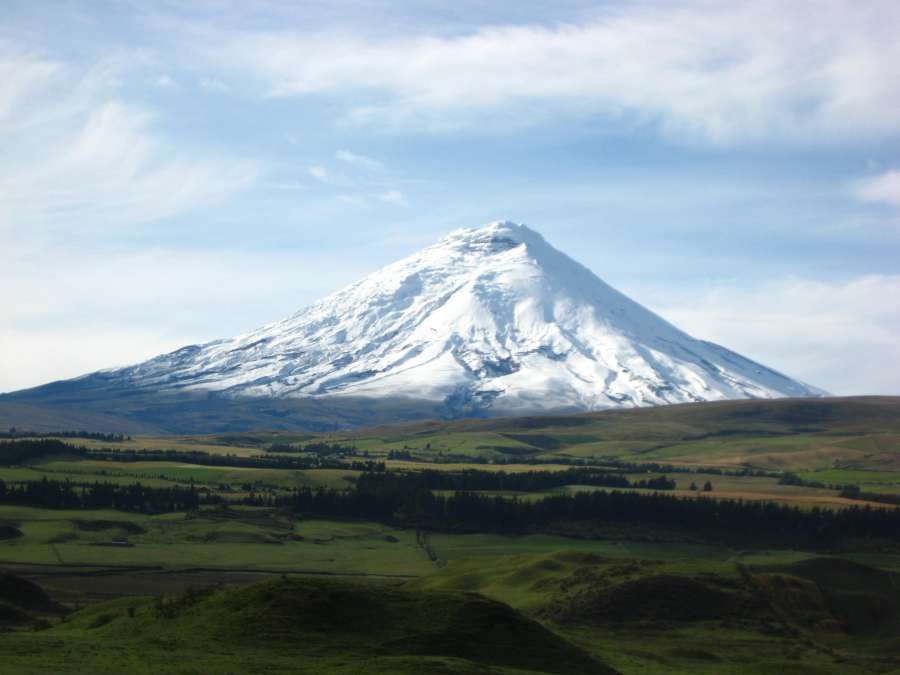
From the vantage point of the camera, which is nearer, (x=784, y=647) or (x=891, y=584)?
(x=784, y=647)

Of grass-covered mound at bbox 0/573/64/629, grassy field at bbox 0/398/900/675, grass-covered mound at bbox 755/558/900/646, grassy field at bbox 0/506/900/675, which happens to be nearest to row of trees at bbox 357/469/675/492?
grassy field at bbox 0/398/900/675

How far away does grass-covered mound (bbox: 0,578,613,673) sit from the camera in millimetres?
49688

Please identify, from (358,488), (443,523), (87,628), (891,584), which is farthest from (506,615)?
(358,488)

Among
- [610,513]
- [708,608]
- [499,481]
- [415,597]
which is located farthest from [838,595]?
[499,481]

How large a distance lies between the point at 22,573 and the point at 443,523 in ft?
165

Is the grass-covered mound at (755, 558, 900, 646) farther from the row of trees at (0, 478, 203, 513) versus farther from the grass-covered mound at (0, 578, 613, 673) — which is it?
the row of trees at (0, 478, 203, 513)

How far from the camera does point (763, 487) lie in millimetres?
155750

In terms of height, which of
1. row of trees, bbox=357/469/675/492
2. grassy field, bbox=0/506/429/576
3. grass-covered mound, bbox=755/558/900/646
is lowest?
grass-covered mound, bbox=755/558/900/646

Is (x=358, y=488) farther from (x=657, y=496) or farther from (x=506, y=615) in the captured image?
(x=506, y=615)

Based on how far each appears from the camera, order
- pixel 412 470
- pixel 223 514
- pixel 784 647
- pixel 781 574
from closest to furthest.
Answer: pixel 784 647, pixel 781 574, pixel 223 514, pixel 412 470

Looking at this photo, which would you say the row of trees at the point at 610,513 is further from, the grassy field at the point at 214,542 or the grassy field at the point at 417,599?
the grassy field at the point at 214,542

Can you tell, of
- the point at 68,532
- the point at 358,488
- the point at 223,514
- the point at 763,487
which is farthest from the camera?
the point at 763,487

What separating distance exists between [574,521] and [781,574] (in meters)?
44.0

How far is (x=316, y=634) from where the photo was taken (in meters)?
55.2
